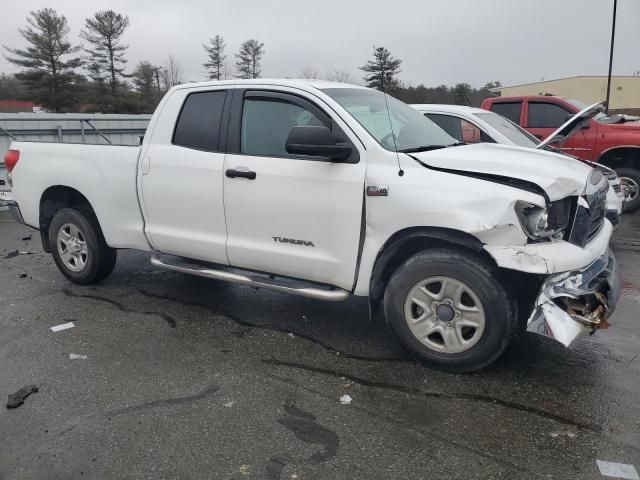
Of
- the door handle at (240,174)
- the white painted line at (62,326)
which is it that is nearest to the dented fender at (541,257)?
the door handle at (240,174)

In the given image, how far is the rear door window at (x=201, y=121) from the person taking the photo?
4.41m

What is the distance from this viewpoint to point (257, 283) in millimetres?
4184

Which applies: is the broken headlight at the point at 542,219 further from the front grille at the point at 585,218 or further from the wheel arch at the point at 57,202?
the wheel arch at the point at 57,202

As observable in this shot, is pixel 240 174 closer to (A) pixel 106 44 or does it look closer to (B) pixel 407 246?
(B) pixel 407 246

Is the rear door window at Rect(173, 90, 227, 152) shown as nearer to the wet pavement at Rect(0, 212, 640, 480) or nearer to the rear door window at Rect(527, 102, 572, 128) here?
the wet pavement at Rect(0, 212, 640, 480)

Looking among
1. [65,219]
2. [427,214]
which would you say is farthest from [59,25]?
[427,214]

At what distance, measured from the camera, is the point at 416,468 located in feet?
8.73

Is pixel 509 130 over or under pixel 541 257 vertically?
over

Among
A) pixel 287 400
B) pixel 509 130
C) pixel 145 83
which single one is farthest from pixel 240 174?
pixel 145 83

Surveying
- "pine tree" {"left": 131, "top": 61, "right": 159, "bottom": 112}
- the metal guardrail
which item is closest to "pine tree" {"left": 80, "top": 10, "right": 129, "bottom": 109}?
"pine tree" {"left": 131, "top": 61, "right": 159, "bottom": 112}

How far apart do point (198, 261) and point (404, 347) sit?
206cm

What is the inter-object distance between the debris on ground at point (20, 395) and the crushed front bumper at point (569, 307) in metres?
3.10

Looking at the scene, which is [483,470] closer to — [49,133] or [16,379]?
[16,379]

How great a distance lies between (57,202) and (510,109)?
7710 millimetres
